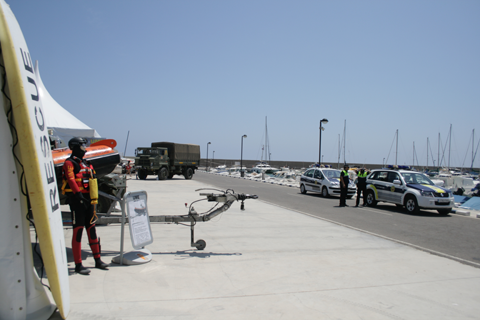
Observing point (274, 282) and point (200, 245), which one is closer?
point (274, 282)

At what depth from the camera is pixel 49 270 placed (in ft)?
11.1

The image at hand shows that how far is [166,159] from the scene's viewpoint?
3047 cm

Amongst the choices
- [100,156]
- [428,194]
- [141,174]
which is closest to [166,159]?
[141,174]

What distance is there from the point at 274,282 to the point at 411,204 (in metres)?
10.9

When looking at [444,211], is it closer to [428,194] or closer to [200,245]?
[428,194]

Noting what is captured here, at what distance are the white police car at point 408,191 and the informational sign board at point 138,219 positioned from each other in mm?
11457

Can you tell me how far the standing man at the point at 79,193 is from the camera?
15.2 feet

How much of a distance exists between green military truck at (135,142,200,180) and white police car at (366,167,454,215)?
18664mm

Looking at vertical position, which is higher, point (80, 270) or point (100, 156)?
point (100, 156)

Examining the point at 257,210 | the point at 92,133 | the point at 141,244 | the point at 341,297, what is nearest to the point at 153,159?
the point at 92,133

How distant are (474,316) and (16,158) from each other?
207 inches

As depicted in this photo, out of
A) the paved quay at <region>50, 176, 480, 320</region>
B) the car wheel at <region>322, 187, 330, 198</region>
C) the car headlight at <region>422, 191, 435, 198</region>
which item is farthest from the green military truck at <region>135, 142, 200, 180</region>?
the paved quay at <region>50, 176, 480, 320</region>

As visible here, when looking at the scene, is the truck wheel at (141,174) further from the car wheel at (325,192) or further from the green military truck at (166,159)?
the car wheel at (325,192)

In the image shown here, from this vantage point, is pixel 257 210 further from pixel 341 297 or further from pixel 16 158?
pixel 16 158
